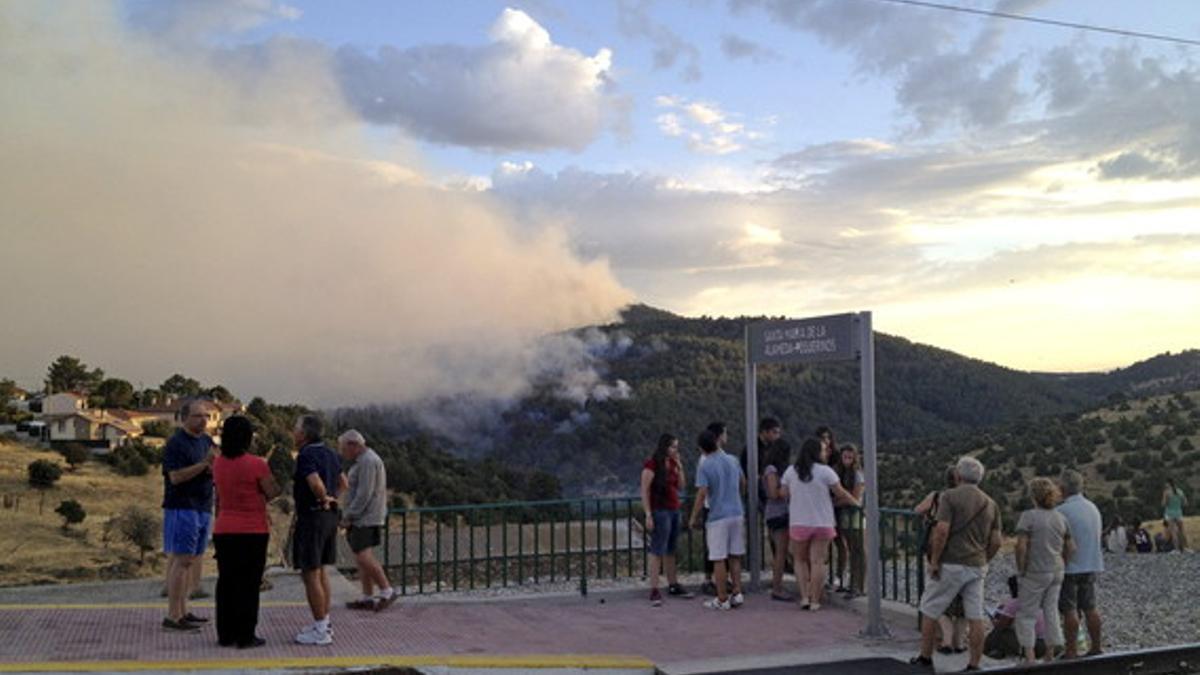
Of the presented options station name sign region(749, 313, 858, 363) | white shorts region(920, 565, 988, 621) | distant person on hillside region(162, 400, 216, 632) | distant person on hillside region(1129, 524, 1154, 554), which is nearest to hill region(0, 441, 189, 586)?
distant person on hillside region(162, 400, 216, 632)

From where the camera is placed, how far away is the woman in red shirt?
899 centimetres

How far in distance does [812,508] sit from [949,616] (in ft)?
6.47

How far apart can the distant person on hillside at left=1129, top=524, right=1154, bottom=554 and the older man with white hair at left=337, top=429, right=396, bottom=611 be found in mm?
17026

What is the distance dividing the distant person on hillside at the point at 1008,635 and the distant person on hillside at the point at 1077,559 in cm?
27

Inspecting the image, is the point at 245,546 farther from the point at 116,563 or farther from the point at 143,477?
the point at 143,477

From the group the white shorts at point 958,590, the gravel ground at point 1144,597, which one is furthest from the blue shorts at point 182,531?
the gravel ground at point 1144,597

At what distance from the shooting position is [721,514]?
38.2ft

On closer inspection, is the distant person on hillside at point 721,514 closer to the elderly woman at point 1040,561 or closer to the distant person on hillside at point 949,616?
the distant person on hillside at point 949,616

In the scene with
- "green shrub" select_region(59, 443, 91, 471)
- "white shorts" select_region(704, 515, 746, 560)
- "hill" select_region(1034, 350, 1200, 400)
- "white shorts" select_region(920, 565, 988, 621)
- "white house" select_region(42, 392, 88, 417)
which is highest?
"hill" select_region(1034, 350, 1200, 400)

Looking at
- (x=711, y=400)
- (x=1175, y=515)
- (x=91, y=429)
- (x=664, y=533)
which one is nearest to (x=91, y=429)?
(x=91, y=429)

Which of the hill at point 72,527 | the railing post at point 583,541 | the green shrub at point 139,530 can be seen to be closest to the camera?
the railing post at point 583,541

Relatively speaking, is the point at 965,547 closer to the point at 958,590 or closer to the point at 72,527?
the point at 958,590

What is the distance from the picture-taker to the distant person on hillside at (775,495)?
12.0m

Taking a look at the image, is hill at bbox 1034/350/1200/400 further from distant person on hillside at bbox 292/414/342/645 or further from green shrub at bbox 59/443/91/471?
distant person on hillside at bbox 292/414/342/645
